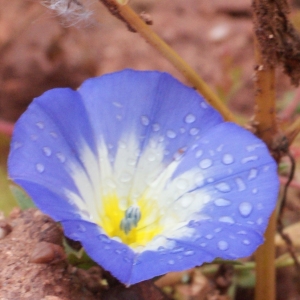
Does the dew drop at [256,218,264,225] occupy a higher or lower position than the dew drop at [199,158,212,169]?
lower

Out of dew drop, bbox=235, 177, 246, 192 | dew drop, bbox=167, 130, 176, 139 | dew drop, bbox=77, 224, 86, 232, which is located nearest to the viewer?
dew drop, bbox=77, 224, 86, 232

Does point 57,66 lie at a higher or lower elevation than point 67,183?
lower

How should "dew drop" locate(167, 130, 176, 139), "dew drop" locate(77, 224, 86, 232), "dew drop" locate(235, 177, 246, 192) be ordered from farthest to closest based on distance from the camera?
"dew drop" locate(167, 130, 176, 139) < "dew drop" locate(235, 177, 246, 192) < "dew drop" locate(77, 224, 86, 232)

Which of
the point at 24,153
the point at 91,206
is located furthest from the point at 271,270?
the point at 24,153

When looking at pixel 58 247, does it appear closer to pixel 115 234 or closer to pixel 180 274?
pixel 115 234

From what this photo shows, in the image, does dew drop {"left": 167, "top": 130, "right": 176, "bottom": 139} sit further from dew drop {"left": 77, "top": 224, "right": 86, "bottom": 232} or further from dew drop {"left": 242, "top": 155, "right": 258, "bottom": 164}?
dew drop {"left": 77, "top": 224, "right": 86, "bottom": 232}

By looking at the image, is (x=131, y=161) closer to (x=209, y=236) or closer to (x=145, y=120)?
(x=145, y=120)

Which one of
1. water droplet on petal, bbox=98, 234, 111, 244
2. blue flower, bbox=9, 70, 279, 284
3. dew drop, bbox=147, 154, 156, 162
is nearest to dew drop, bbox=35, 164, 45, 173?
blue flower, bbox=9, 70, 279, 284
